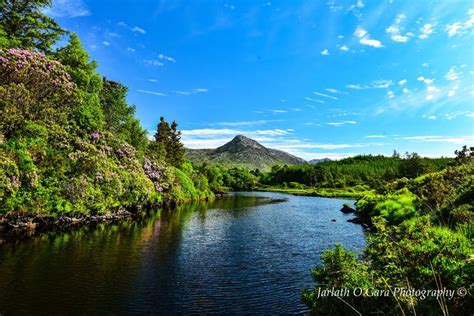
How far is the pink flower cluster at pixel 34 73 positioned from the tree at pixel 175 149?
191 ft

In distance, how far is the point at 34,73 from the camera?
38.6m

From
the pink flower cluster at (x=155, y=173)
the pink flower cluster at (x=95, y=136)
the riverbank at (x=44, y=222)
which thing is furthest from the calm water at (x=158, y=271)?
the pink flower cluster at (x=155, y=173)

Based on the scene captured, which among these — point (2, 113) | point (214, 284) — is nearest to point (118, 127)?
point (2, 113)

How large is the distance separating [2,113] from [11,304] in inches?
1011

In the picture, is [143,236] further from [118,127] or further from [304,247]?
[118,127]

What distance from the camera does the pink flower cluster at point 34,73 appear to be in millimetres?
36594

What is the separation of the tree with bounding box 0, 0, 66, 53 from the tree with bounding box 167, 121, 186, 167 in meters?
51.9

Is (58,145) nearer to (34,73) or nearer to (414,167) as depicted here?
(34,73)

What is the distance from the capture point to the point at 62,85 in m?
42.3

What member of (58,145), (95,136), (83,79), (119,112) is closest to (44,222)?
(58,145)

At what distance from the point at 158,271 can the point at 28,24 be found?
157 ft

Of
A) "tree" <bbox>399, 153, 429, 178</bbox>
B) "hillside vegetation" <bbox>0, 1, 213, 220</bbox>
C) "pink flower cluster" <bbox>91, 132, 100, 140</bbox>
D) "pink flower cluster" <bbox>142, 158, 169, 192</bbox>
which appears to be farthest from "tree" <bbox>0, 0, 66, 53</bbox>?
"tree" <bbox>399, 153, 429, 178</bbox>

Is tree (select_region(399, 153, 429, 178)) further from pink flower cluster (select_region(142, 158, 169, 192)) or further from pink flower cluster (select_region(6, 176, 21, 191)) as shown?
pink flower cluster (select_region(6, 176, 21, 191))

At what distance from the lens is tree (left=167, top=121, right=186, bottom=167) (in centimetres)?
10531
